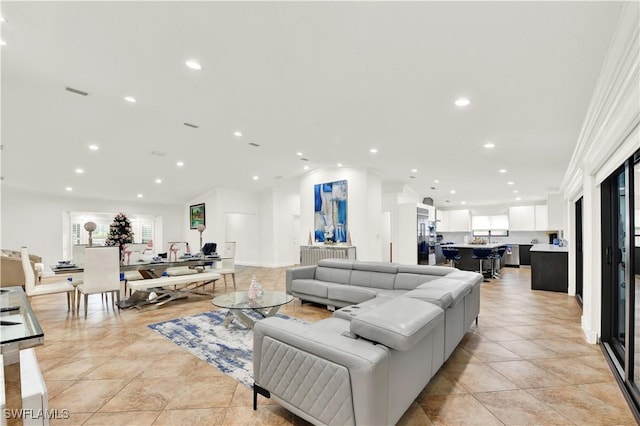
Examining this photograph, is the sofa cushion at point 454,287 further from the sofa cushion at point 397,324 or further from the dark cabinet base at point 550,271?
the dark cabinet base at point 550,271

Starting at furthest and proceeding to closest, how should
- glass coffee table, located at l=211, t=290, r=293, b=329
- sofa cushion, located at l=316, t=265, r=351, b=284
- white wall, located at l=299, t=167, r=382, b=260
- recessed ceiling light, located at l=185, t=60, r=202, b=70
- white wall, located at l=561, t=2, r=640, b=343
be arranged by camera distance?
1. white wall, located at l=299, t=167, r=382, b=260
2. sofa cushion, located at l=316, t=265, r=351, b=284
3. glass coffee table, located at l=211, t=290, r=293, b=329
4. recessed ceiling light, located at l=185, t=60, r=202, b=70
5. white wall, located at l=561, t=2, r=640, b=343

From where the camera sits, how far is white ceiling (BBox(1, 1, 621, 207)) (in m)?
2.28

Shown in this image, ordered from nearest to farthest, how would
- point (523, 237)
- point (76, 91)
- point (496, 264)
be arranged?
point (76, 91) < point (496, 264) < point (523, 237)

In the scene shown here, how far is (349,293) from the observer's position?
4273 millimetres

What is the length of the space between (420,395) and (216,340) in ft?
7.34

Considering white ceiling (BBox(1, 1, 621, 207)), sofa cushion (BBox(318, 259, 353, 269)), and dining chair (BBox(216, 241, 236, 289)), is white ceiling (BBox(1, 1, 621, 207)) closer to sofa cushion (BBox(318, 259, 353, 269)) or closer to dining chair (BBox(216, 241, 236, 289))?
sofa cushion (BBox(318, 259, 353, 269))

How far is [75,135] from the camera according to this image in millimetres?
5848

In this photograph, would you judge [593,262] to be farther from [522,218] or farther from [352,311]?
[522,218]

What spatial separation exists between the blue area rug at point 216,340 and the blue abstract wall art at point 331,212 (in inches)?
173

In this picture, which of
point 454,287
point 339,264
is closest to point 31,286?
point 339,264

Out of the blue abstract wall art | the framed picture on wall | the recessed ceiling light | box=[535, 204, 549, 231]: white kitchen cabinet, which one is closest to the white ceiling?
the recessed ceiling light

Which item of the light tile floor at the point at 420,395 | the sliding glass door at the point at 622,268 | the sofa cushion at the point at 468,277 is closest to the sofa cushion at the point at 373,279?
the sofa cushion at the point at 468,277

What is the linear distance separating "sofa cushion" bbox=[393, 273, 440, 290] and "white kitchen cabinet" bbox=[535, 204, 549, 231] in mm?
8819

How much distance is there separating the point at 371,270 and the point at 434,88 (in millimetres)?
2651
